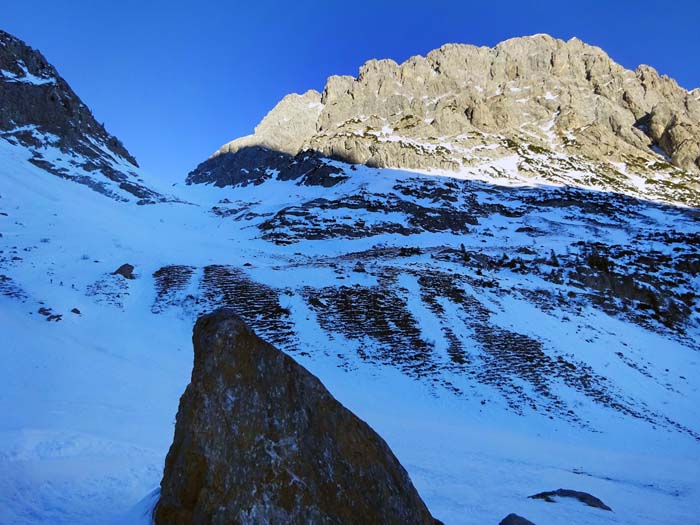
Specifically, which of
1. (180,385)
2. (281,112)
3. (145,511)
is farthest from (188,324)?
(281,112)

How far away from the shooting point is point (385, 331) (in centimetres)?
2206

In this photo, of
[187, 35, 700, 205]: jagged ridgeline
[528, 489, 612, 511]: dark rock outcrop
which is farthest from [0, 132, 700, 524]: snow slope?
[187, 35, 700, 205]: jagged ridgeline

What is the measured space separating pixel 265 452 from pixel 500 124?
429ft

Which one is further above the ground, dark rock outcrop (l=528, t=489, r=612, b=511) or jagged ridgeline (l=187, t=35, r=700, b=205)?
jagged ridgeline (l=187, t=35, r=700, b=205)

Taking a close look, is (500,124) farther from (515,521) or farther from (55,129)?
(515,521)

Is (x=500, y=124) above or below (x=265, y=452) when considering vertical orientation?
above

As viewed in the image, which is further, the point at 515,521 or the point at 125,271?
Answer: the point at 125,271

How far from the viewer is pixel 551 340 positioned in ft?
73.9

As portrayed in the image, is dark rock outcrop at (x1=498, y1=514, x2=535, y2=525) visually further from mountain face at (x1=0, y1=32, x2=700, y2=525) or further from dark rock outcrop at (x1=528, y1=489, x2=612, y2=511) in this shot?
dark rock outcrop at (x1=528, y1=489, x2=612, y2=511)

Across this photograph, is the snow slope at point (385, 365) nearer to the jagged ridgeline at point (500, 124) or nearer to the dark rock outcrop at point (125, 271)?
the dark rock outcrop at point (125, 271)

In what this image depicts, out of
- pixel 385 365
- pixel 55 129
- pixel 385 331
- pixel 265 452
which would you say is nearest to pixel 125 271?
pixel 385 331

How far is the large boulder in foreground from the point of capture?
4434 mm

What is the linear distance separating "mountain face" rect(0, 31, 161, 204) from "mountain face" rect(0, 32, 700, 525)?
0.69 metres

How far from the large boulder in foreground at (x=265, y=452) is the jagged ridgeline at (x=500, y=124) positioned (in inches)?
3259
